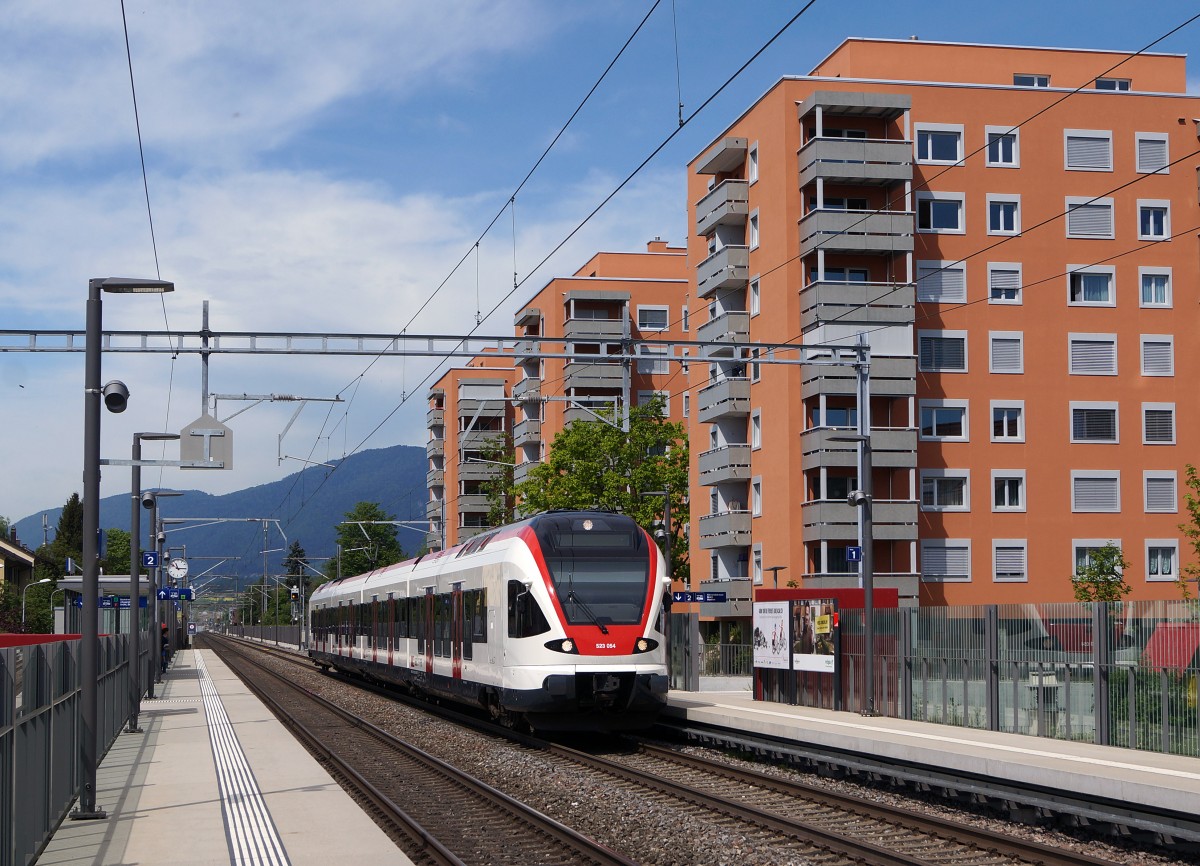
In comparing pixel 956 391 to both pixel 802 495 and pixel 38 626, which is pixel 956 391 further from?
pixel 38 626

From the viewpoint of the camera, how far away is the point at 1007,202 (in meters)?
49.6

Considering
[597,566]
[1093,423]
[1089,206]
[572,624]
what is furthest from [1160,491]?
[572,624]

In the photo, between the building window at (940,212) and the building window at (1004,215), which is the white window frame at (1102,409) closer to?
the building window at (1004,215)

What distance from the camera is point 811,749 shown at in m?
20.0

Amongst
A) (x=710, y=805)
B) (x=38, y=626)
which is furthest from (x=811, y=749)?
(x=38, y=626)

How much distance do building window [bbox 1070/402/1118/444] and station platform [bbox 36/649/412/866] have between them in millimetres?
32901

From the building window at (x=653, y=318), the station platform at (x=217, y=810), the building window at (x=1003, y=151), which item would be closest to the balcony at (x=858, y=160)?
the building window at (x=1003, y=151)

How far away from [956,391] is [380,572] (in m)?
19.9

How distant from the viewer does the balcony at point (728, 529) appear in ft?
172

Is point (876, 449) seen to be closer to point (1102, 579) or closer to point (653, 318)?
point (1102, 579)

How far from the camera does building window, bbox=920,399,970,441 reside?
48.9m

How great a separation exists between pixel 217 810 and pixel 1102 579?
33.2 metres

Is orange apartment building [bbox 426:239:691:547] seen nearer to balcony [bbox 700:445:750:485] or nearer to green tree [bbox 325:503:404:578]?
balcony [bbox 700:445:750:485]

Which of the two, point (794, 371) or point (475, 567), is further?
point (794, 371)
